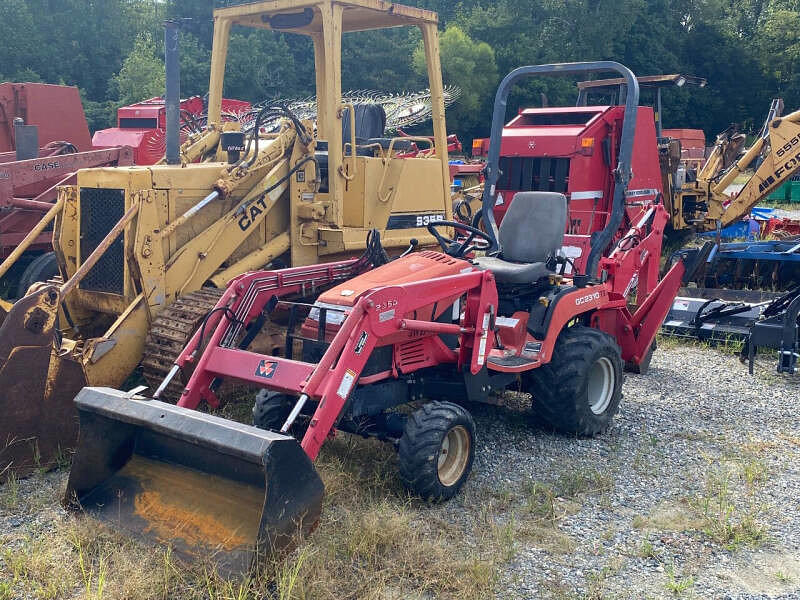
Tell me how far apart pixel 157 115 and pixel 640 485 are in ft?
37.9

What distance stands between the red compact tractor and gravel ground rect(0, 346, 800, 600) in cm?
30

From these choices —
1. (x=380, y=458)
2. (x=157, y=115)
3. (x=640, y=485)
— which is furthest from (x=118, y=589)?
(x=157, y=115)

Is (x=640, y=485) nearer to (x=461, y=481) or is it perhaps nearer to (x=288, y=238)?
(x=461, y=481)

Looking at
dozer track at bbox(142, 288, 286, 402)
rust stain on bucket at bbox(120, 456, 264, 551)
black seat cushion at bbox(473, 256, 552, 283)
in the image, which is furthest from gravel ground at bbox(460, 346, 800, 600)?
dozer track at bbox(142, 288, 286, 402)

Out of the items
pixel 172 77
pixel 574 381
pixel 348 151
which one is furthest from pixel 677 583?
pixel 172 77

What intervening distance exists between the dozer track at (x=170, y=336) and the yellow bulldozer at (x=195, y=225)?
11 mm

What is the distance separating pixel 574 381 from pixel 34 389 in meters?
3.35

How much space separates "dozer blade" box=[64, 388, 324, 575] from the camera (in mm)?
3504

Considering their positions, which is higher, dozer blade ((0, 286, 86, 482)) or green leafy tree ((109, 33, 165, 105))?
green leafy tree ((109, 33, 165, 105))

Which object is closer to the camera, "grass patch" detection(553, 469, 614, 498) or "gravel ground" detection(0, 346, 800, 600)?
"gravel ground" detection(0, 346, 800, 600)

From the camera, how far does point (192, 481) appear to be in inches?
159

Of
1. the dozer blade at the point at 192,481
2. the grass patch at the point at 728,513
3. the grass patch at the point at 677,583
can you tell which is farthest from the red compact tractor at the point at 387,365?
the grass patch at the point at 677,583

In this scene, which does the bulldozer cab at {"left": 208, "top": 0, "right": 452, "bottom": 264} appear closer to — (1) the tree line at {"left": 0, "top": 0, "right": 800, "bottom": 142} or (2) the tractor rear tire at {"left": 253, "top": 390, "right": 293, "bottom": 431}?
(2) the tractor rear tire at {"left": 253, "top": 390, "right": 293, "bottom": 431}

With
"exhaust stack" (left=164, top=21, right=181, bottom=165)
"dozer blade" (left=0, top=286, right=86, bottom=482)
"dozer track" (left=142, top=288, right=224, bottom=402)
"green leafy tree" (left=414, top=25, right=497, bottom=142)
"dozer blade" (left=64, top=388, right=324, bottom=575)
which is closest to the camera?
"dozer blade" (left=64, top=388, right=324, bottom=575)
